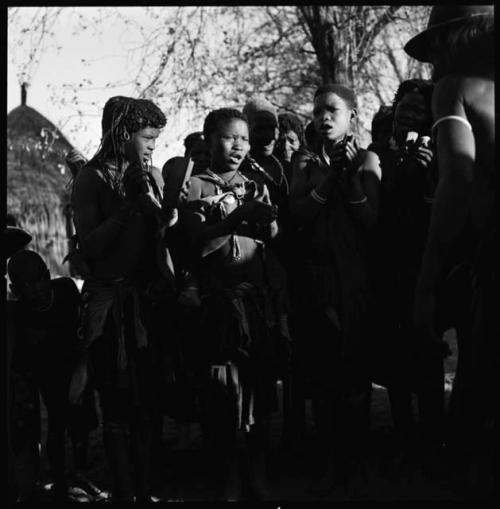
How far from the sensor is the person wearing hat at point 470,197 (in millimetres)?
4578

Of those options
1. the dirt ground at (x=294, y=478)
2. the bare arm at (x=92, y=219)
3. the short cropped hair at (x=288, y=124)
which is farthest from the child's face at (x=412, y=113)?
the dirt ground at (x=294, y=478)

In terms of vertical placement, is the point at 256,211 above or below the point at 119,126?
below

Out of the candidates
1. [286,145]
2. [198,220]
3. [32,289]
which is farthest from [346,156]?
[32,289]

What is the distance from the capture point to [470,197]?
15.4 feet

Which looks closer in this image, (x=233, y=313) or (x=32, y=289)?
→ (x=233, y=313)

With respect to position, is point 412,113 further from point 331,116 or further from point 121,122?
point 121,122

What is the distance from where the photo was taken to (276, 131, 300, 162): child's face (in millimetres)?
7324

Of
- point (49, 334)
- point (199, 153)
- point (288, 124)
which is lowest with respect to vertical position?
point (49, 334)

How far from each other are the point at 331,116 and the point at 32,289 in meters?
1.90

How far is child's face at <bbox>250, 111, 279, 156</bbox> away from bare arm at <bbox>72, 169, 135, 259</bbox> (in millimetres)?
1452

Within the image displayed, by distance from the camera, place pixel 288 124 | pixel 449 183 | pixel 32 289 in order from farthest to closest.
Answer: pixel 288 124, pixel 32 289, pixel 449 183

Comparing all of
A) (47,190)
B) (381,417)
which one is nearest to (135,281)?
(381,417)

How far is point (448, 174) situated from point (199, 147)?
3076mm

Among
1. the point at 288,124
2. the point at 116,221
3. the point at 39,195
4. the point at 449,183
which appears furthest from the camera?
the point at 39,195
